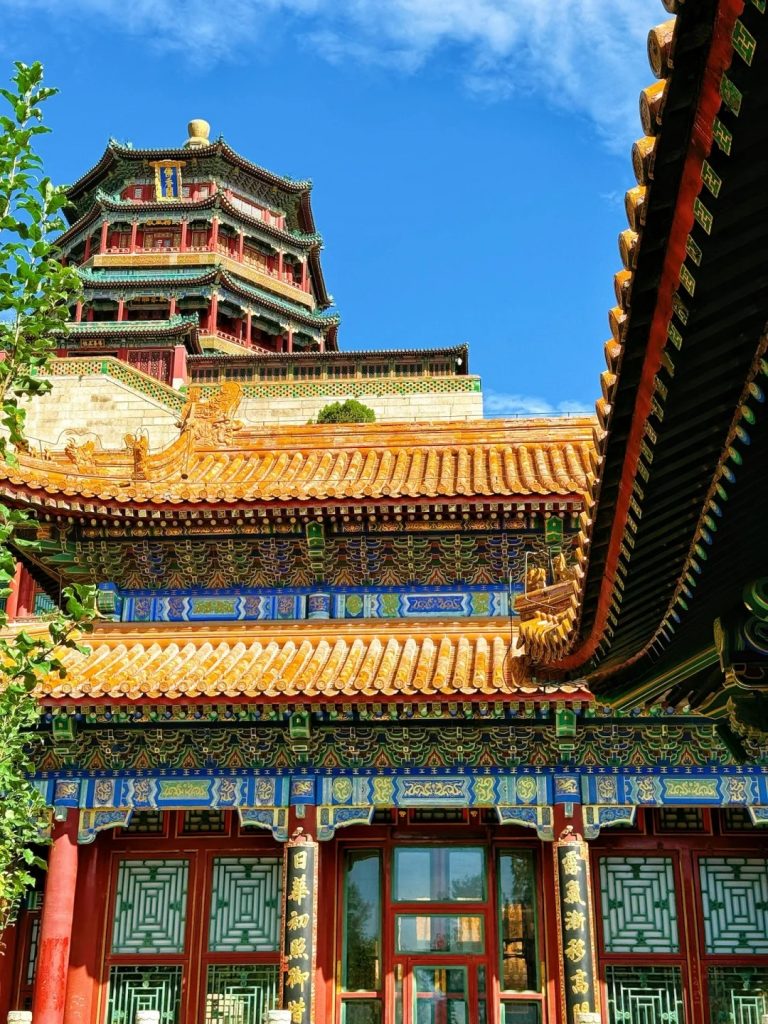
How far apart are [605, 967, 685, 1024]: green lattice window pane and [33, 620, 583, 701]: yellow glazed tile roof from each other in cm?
355

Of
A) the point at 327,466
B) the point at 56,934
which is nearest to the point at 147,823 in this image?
the point at 56,934

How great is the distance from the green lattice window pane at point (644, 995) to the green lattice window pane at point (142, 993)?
4809 millimetres

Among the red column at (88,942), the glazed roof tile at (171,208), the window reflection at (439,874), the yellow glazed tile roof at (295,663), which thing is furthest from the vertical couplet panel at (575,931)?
the glazed roof tile at (171,208)

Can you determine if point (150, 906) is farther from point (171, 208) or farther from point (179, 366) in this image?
point (171, 208)

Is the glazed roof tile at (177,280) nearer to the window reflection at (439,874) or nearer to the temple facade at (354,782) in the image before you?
the temple facade at (354,782)

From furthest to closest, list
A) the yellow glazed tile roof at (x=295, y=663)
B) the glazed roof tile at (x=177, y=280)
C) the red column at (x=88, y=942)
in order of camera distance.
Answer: the glazed roof tile at (x=177, y=280) → the red column at (x=88, y=942) → the yellow glazed tile roof at (x=295, y=663)

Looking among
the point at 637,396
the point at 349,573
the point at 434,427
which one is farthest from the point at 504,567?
the point at 637,396

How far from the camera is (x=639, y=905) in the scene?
1252 centimetres

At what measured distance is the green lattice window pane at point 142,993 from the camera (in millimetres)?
12375

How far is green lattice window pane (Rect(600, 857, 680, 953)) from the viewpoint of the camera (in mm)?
12336

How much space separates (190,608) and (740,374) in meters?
11.0

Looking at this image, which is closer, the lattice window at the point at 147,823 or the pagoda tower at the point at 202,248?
the lattice window at the point at 147,823

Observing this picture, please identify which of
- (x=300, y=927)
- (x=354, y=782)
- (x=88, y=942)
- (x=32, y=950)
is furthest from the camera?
(x=32, y=950)

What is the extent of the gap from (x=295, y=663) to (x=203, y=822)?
7.42 feet
